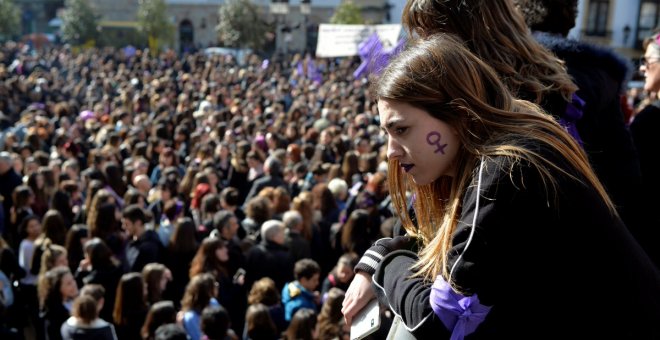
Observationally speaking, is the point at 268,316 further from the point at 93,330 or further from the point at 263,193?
the point at 263,193

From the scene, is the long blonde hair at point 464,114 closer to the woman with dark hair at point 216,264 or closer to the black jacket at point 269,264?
the woman with dark hair at point 216,264

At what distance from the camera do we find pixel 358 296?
1963 mm

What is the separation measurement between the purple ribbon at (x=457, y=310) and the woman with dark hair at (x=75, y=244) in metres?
5.50

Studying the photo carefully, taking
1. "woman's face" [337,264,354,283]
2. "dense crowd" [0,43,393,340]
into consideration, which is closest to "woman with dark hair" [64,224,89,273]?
"dense crowd" [0,43,393,340]

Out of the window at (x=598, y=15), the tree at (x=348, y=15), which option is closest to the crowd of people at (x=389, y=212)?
the tree at (x=348, y=15)

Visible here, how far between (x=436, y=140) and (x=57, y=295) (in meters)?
4.51

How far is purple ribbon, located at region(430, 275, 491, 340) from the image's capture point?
155cm

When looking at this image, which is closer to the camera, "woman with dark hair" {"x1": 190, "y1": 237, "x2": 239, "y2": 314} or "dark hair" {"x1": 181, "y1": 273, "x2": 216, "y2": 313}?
"dark hair" {"x1": 181, "y1": 273, "x2": 216, "y2": 313}

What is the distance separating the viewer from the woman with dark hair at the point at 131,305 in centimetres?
524

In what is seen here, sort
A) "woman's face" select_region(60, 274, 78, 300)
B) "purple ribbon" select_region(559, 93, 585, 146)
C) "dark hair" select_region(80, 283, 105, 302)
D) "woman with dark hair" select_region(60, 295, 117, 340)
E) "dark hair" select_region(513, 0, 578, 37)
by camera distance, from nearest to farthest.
A: "purple ribbon" select_region(559, 93, 585, 146) → "dark hair" select_region(513, 0, 578, 37) → "woman with dark hair" select_region(60, 295, 117, 340) → "dark hair" select_region(80, 283, 105, 302) → "woman's face" select_region(60, 274, 78, 300)

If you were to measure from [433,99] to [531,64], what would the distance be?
0.77 metres

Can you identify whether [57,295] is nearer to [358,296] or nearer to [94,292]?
[94,292]

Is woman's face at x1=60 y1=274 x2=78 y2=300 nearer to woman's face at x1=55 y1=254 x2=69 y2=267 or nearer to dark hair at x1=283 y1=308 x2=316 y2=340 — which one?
woman's face at x1=55 y1=254 x2=69 y2=267

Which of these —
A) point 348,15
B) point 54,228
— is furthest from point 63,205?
point 348,15
